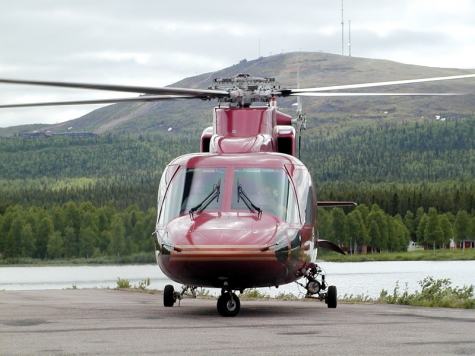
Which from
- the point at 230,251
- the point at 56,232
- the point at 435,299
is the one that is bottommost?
the point at 56,232

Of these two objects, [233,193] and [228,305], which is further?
[233,193]

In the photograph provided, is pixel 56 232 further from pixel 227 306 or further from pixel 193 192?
pixel 227 306

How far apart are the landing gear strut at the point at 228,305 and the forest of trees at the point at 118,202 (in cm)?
2721

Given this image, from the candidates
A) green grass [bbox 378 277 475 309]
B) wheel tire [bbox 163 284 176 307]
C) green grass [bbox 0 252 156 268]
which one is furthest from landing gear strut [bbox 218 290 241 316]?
green grass [bbox 0 252 156 268]

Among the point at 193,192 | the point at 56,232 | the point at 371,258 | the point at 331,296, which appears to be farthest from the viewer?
the point at 371,258

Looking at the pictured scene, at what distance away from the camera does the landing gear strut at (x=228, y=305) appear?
1586cm

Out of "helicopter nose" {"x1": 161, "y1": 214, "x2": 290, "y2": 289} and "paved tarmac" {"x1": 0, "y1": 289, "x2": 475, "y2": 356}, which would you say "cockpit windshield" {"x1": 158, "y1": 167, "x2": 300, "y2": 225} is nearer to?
"helicopter nose" {"x1": 161, "y1": 214, "x2": 290, "y2": 289}

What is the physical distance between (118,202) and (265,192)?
70.0m

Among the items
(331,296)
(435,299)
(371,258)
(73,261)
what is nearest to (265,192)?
(331,296)

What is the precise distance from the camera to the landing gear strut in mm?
15859

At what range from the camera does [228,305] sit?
15906 millimetres

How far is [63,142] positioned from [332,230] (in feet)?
270

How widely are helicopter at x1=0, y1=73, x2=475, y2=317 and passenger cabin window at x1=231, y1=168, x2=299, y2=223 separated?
0.06 ft

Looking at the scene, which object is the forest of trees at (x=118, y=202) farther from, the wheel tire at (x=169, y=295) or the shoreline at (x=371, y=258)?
the wheel tire at (x=169, y=295)
